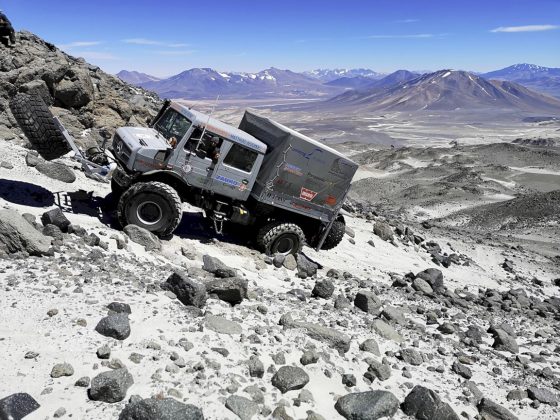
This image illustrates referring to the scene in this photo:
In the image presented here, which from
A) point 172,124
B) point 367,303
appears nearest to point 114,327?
point 367,303

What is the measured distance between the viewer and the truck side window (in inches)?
392

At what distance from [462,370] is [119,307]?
16.9ft

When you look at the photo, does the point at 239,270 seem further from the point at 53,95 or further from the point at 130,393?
the point at 53,95

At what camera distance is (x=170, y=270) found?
26.3 ft

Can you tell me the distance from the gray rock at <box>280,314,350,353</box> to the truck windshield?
475 centimetres

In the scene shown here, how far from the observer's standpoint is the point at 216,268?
28.1ft

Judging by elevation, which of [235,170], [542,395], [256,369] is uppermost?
[235,170]

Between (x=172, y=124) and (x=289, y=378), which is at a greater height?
(x=172, y=124)

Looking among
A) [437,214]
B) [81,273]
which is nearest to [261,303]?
[81,273]

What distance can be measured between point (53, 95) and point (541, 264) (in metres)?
19.5

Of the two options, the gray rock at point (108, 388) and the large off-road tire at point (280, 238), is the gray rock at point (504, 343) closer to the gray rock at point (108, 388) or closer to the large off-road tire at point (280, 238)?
the large off-road tire at point (280, 238)

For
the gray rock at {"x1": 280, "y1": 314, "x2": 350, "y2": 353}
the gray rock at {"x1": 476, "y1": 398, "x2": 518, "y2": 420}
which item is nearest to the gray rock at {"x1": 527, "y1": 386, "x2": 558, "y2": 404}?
the gray rock at {"x1": 476, "y1": 398, "x2": 518, "y2": 420}

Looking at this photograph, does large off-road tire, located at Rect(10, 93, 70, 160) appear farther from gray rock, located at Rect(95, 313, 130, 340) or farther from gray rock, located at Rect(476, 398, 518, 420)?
gray rock, located at Rect(476, 398, 518, 420)

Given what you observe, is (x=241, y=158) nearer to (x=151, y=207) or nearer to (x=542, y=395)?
(x=151, y=207)
